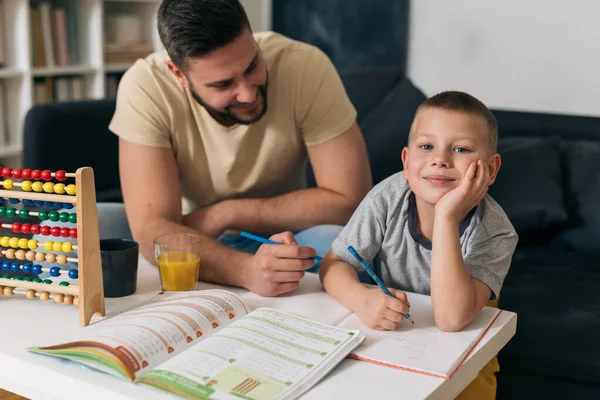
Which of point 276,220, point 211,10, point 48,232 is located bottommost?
point 276,220

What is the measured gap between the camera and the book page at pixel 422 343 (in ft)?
3.67

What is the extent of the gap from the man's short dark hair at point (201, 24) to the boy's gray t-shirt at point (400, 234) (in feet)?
1.70

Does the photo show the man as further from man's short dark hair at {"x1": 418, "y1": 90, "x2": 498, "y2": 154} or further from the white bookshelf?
the white bookshelf

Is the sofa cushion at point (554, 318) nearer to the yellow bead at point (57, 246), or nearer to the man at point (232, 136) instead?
the man at point (232, 136)

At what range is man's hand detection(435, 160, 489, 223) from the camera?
129 cm

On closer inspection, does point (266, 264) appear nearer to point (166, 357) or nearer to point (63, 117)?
point (166, 357)

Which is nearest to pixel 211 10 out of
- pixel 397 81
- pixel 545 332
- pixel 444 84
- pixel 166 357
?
pixel 166 357

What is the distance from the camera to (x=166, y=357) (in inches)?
43.8

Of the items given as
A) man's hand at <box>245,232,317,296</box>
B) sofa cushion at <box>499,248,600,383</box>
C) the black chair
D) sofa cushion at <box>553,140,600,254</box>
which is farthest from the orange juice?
sofa cushion at <box>553,140,600,254</box>

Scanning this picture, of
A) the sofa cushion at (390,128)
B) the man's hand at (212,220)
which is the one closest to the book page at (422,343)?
the man's hand at (212,220)

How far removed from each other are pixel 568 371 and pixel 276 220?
32.4 inches

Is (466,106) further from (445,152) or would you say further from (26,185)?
(26,185)

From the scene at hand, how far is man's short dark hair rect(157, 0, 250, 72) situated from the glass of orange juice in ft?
1.63

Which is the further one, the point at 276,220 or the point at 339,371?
the point at 276,220
